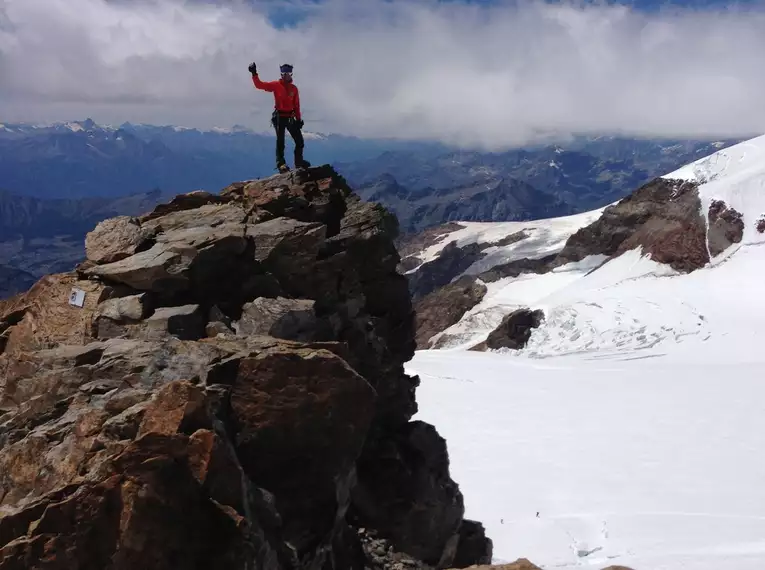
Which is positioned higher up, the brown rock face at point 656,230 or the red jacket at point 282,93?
the red jacket at point 282,93

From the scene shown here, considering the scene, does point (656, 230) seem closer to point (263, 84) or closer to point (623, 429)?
point (623, 429)

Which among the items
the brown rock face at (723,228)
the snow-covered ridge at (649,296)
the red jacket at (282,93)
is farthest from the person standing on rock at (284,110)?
the brown rock face at (723,228)

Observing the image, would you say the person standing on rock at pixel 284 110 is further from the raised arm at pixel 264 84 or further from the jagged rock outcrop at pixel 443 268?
the jagged rock outcrop at pixel 443 268

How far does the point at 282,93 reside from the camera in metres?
17.4

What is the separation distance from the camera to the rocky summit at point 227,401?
25.3ft

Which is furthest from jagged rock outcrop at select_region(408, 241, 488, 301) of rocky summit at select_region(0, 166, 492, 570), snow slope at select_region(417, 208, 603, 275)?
rocky summit at select_region(0, 166, 492, 570)

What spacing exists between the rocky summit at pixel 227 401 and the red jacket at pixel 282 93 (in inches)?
73.4

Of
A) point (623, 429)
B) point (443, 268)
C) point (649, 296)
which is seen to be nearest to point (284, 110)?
point (623, 429)

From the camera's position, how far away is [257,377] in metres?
9.73

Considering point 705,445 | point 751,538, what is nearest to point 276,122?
point 751,538

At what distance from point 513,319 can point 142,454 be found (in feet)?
197

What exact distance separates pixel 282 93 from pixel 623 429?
2357cm

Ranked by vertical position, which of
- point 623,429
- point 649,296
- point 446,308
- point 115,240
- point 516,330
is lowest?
point 446,308

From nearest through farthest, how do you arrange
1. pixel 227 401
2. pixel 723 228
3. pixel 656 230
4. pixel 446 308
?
pixel 227 401, pixel 723 228, pixel 656 230, pixel 446 308
